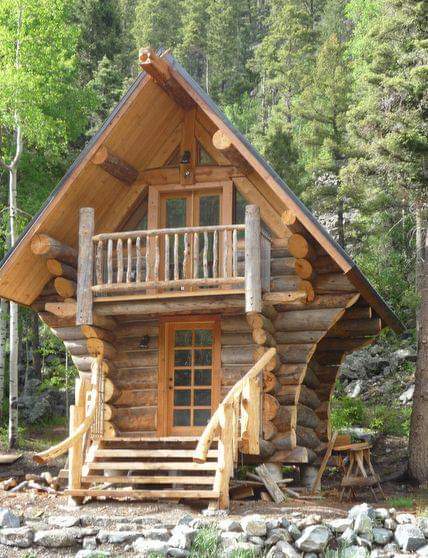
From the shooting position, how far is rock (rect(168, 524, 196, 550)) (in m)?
9.15

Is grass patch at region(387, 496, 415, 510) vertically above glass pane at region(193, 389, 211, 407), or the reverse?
glass pane at region(193, 389, 211, 407)

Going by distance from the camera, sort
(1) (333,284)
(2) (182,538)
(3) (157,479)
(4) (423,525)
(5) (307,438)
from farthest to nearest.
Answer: (5) (307,438), (1) (333,284), (3) (157,479), (4) (423,525), (2) (182,538)

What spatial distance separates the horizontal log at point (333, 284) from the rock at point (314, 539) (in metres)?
5.10

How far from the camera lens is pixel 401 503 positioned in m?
12.9

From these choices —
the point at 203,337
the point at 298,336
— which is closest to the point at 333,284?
the point at 298,336

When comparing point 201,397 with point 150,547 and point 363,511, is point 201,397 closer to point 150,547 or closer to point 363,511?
point 363,511

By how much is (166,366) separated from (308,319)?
263 centimetres

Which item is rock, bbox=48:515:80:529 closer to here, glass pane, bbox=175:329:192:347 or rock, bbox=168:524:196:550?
rock, bbox=168:524:196:550

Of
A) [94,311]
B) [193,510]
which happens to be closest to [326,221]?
[94,311]

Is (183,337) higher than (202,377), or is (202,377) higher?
(183,337)

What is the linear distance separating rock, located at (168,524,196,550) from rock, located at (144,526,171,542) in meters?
0.10

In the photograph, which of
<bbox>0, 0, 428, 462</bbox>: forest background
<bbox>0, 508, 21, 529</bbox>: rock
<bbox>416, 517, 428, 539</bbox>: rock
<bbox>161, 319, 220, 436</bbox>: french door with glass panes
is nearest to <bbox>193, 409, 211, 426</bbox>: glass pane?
<bbox>161, 319, 220, 436</bbox>: french door with glass panes

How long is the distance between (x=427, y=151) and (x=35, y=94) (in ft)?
32.1

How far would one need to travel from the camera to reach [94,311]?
1376cm
